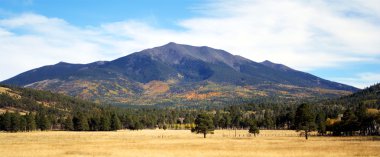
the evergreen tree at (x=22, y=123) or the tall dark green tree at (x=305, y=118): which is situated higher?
the tall dark green tree at (x=305, y=118)

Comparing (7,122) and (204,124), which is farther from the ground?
(204,124)

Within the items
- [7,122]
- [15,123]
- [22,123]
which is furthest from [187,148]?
[7,122]

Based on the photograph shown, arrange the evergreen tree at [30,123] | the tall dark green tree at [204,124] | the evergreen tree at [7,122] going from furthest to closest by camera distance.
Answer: the evergreen tree at [30,123], the evergreen tree at [7,122], the tall dark green tree at [204,124]

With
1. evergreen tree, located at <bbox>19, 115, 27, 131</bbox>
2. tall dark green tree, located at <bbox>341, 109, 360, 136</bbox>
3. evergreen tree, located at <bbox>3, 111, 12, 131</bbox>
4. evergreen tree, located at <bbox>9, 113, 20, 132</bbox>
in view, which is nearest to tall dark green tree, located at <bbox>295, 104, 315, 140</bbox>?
tall dark green tree, located at <bbox>341, 109, 360, 136</bbox>

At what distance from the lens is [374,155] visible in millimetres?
57594

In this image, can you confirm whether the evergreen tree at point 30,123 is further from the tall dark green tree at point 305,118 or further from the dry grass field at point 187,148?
the tall dark green tree at point 305,118

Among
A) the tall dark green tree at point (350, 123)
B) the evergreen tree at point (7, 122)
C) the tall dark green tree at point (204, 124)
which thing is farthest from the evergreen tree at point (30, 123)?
the tall dark green tree at point (350, 123)

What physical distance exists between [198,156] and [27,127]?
479ft

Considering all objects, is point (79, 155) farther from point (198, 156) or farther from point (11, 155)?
point (198, 156)

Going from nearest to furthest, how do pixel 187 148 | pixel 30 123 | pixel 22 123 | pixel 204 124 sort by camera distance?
1. pixel 187 148
2. pixel 204 124
3. pixel 22 123
4. pixel 30 123

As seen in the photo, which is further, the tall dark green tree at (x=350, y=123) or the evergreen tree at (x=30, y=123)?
the evergreen tree at (x=30, y=123)

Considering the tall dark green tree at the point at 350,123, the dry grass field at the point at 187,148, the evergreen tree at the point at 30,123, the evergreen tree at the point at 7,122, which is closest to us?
the dry grass field at the point at 187,148

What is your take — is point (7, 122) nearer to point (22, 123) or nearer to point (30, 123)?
point (22, 123)

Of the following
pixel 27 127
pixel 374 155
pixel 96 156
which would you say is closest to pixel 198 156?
pixel 96 156
